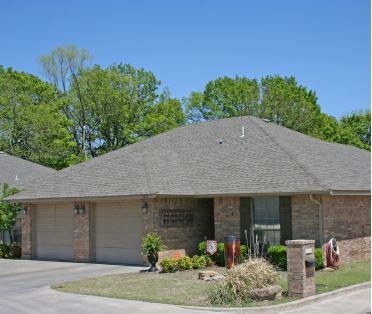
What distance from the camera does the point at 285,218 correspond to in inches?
789

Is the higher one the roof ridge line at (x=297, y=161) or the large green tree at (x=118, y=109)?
the large green tree at (x=118, y=109)

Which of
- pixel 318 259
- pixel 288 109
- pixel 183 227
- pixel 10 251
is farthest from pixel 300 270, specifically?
pixel 288 109

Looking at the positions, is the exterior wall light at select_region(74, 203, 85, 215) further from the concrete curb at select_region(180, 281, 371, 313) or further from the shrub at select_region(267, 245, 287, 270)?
the concrete curb at select_region(180, 281, 371, 313)

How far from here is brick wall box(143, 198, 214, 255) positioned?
824 inches

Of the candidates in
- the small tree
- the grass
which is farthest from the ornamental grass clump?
the small tree

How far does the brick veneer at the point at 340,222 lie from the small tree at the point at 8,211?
1276 centimetres

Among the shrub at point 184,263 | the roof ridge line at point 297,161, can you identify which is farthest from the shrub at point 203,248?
the roof ridge line at point 297,161

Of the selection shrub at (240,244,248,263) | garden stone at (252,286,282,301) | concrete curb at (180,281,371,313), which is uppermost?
shrub at (240,244,248,263)

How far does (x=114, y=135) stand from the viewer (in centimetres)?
5081

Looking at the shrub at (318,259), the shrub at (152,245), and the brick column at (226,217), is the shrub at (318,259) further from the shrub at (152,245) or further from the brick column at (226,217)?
the shrub at (152,245)

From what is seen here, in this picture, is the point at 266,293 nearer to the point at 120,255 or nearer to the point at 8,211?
the point at 120,255

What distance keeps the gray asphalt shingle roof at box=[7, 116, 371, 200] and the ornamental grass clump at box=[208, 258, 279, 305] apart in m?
6.05

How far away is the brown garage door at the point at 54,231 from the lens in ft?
79.3

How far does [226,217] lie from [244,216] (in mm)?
800
